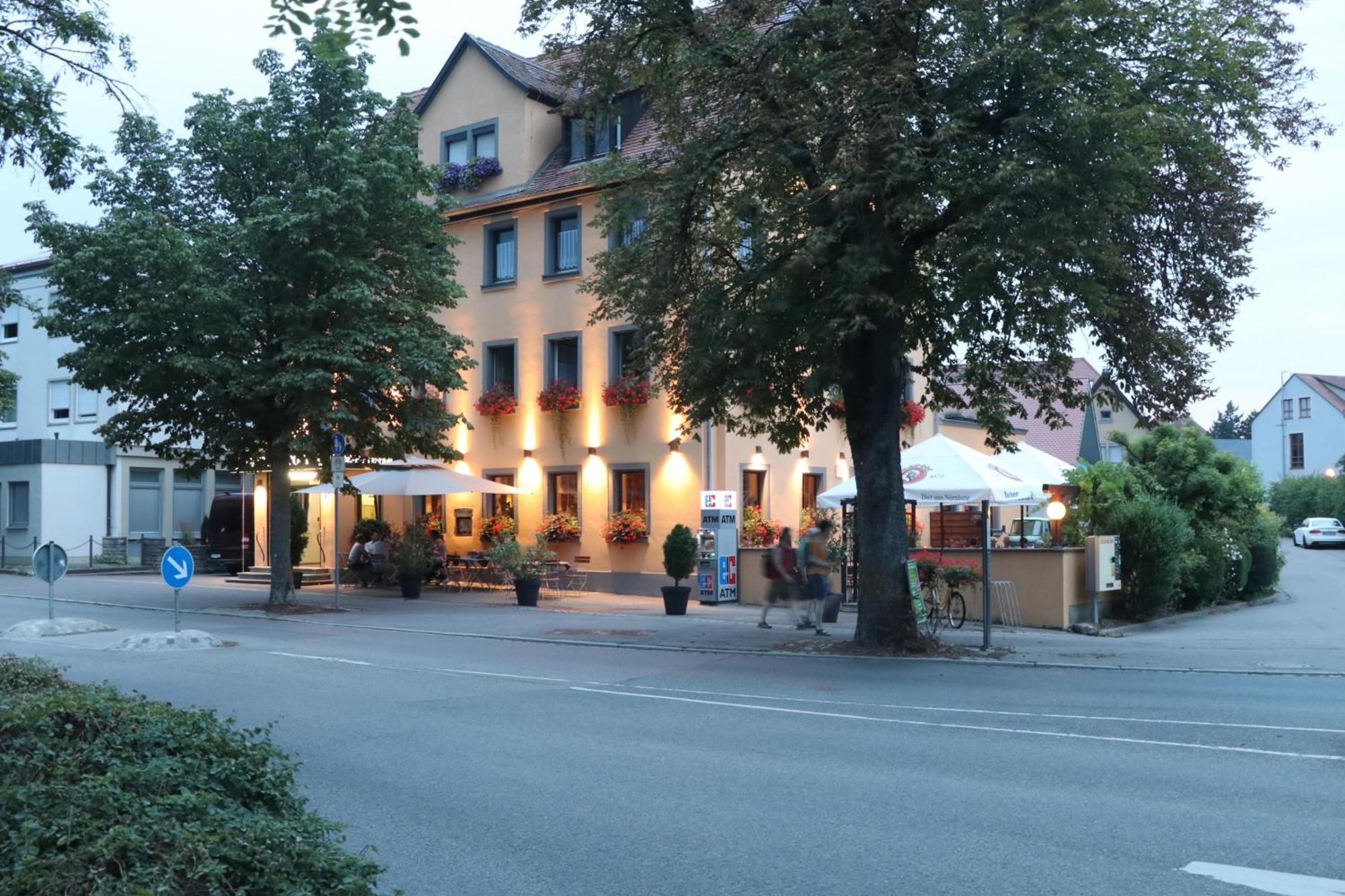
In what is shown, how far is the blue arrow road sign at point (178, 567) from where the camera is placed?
17.4 m

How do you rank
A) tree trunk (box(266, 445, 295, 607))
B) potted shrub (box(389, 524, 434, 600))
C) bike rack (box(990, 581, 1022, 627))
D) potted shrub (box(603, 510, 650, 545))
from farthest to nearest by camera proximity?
potted shrub (box(603, 510, 650, 545))
potted shrub (box(389, 524, 434, 600))
tree trunk (box(266, 445, 295, 607))
bike rack (box(990, 581, 1022, 627))

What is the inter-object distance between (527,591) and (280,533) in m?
4.93

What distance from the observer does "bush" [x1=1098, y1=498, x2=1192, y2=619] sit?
2289cm

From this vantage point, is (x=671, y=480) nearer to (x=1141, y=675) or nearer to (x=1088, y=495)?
(x=1088, y=495)

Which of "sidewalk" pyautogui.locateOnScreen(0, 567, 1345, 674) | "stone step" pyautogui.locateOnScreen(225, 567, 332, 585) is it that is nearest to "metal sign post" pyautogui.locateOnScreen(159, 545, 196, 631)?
"sidewalk" pyautogui.locateOnScreen(0, 567, 1345, 674)

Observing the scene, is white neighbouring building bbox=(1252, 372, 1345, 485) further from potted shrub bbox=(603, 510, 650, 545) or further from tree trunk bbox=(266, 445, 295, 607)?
tree trunk bbox=(266, 445, 295, 607)

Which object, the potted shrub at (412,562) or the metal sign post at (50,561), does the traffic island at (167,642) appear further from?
the potted shrub at (412,562)

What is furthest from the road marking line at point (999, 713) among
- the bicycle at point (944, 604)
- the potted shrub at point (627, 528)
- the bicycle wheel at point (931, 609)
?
the potted shrub at point (627, 528)

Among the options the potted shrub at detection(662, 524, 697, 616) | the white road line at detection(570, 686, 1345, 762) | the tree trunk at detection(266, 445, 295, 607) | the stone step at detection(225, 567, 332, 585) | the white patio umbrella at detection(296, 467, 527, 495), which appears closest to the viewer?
the white road line at detection(570, 686, 1345, 762)

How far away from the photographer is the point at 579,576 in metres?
29.6

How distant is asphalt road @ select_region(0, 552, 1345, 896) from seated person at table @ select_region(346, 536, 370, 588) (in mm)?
14964

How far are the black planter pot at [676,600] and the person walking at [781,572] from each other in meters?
2.75

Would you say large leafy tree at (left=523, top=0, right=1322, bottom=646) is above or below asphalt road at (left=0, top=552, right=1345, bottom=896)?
above

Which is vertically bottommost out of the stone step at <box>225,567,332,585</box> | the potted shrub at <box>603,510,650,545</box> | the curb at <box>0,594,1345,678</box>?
the curb at <box>0,594,1345,678</box>
